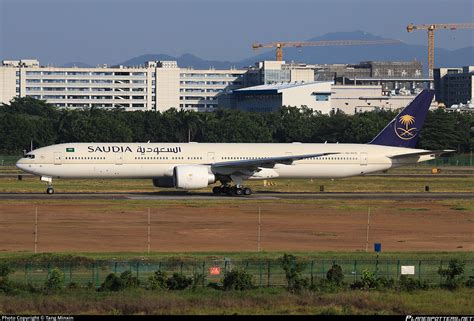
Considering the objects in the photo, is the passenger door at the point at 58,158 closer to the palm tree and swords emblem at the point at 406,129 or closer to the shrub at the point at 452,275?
the palm tree and swords emblem at the point at 406,129

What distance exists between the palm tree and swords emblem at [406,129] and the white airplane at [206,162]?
3.00 meters

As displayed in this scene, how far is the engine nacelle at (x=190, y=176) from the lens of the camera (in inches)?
2938

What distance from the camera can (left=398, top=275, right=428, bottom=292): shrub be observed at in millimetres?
37750

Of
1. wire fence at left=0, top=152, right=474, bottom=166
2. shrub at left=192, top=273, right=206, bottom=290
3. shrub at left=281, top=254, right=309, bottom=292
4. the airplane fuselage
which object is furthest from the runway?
wire fence at left=0, top=152, right=474, bottom=166

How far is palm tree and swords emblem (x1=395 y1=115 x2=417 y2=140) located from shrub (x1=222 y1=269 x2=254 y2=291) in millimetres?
51363

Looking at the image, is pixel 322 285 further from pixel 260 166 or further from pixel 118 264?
pixel 260 166

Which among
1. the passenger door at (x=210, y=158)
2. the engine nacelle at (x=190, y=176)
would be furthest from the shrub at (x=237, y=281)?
the passenger door at (x=210, y=158)

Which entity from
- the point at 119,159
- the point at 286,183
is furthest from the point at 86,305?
the point at 286,183

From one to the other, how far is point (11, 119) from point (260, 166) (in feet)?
290

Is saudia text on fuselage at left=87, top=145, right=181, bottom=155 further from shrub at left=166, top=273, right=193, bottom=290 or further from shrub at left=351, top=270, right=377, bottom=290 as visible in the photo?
shrub at left=351, top=270, right=377, bottom=290

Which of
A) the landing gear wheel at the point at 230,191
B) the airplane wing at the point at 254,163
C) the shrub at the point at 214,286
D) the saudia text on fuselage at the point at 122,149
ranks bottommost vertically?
the shrub at the point at 214,286

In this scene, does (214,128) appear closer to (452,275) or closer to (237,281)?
(452,275)

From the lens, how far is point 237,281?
37.1 metres

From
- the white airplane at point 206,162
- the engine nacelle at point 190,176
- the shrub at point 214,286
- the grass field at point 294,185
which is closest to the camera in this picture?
the shrub at point 214,286
